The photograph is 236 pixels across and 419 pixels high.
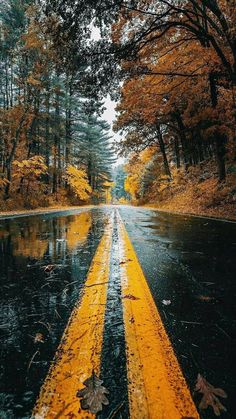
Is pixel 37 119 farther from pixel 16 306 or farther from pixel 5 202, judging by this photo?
pixel 16 306

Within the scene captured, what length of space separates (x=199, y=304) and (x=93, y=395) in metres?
1.32

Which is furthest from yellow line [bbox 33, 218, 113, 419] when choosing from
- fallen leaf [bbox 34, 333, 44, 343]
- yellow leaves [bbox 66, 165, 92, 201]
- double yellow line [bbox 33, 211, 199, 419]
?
yellow leaves [bbox 66, 165, 92, 201]

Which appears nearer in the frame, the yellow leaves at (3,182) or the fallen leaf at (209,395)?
the fallen leaf at (209,395)

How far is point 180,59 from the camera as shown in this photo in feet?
41.9

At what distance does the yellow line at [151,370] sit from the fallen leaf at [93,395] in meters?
0.12

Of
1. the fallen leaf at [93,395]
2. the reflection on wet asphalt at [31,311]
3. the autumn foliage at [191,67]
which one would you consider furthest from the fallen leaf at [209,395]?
the autumn foliage at [191,67]

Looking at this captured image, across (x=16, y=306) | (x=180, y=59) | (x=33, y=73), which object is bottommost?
(x=16, y=306)

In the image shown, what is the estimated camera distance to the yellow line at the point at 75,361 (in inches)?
43.9

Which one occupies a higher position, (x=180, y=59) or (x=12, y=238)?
(x=180, y=59)

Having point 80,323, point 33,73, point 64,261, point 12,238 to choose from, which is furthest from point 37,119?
point 80,323

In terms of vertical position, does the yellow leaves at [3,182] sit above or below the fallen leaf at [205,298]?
above

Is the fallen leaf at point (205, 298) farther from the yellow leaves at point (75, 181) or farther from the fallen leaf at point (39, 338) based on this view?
the yellow leaves at point (75, 181)

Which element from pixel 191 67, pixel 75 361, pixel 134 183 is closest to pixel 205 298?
pixel 75 361

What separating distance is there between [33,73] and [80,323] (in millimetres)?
20593
